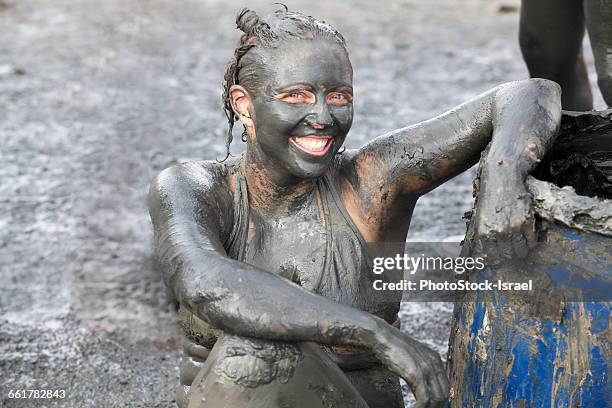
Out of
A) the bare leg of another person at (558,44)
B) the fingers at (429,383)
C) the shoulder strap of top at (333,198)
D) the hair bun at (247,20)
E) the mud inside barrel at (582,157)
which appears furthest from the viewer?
the bare leg of another person at (558,44)

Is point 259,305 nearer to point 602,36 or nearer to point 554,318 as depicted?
point 554,318

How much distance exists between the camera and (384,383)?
3.39m

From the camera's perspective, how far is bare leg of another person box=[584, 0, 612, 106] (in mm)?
4387

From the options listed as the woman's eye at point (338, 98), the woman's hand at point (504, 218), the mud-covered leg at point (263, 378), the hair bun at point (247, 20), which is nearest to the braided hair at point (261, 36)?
the hair bun at point (247, 20)

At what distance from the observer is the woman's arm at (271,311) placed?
2.88 meters

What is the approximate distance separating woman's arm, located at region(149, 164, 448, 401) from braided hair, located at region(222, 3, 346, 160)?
49cm

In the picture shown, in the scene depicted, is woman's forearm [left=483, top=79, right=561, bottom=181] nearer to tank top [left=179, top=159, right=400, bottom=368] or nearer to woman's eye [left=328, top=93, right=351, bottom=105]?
woman's eye [left=328, top=93, right=351, bottom=105]

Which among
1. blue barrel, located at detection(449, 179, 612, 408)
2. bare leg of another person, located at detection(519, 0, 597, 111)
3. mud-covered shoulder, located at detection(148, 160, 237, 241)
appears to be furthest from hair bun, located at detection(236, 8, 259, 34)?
bare leg of another person, located at detection(519, 0, 597, 111)

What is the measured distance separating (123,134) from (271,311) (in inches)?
174

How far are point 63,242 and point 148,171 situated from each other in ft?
2.98

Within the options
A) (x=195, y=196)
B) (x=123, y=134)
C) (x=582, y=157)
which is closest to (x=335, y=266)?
(x=195, y=196)

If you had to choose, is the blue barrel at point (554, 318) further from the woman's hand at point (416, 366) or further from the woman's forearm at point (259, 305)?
the woman's forearm at point (259, 305)

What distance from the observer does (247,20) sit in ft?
10.9

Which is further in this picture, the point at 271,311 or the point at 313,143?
the point at 313,143
